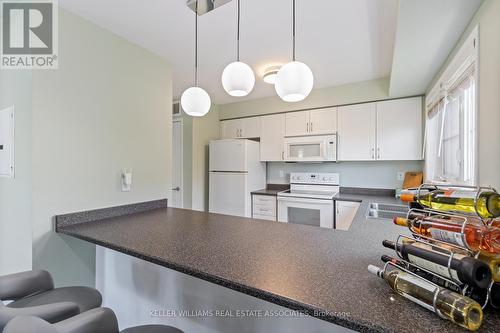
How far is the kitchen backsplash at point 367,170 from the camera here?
10.0 ft

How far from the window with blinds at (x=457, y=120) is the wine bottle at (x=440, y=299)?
3.43 feet

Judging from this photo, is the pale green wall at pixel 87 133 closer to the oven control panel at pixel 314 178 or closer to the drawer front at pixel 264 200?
the drawer front at pixel 264 200

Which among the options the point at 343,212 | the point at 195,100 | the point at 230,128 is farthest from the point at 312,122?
the point at 195,100

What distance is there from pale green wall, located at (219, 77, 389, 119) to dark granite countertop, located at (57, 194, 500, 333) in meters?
1.95

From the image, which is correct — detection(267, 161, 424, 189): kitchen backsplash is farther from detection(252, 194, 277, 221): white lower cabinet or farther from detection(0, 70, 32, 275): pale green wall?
detection(0, 70, 32, 275): pale green wall

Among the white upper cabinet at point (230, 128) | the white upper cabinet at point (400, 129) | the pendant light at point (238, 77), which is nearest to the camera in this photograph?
the pendant light at point (238, 77)

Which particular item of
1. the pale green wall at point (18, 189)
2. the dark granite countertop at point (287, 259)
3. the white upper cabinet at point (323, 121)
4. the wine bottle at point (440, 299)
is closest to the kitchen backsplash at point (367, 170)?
the white upper cabinet at point (323, 121)

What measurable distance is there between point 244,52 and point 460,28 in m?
1.53

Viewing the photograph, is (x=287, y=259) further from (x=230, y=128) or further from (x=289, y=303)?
(x=230, y=128)

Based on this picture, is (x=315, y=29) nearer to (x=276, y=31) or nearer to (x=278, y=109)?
(x=276, y=31)

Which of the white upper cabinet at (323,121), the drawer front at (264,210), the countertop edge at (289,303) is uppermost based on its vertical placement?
the white upper cabinet at (323,121)

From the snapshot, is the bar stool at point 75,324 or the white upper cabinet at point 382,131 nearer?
the bar stool at point 75,324

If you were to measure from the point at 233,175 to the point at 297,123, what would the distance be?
119cm

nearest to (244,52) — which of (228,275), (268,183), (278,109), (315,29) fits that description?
(315,29)
